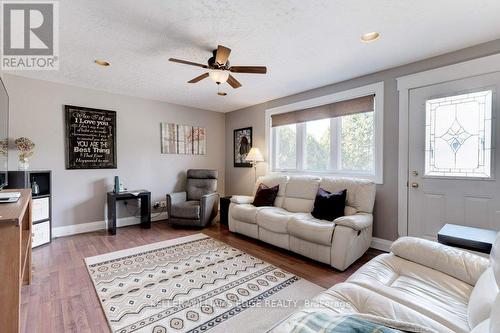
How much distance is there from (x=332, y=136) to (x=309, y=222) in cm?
157

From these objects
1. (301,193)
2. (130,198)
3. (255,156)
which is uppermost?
(255,156)

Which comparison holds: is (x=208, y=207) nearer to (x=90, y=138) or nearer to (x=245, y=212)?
(x=245, y=212)

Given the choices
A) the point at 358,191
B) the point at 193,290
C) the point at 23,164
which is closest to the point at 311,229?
the point at 358,191

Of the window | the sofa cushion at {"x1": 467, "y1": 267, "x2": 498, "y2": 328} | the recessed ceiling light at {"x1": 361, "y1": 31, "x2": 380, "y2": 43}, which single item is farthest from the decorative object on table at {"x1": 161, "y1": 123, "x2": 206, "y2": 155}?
the sofa cushion at {"x1": 467, "y1": 267, "x2": 498, "y2": 328}

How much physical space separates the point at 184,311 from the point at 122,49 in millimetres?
2639

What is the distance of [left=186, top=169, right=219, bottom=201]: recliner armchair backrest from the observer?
4528 millimetres

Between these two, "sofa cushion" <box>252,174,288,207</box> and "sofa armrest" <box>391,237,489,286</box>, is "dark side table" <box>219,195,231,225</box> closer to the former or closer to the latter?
"sofa cushion" <box>252,174,288,207</box>

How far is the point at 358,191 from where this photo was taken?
2.95m

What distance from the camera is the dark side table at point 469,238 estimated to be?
5.75 feet

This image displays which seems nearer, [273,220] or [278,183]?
[273,220]

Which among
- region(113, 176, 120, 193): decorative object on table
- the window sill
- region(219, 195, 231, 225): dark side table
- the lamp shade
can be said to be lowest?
region(219, 195, 231, 225): dark side table

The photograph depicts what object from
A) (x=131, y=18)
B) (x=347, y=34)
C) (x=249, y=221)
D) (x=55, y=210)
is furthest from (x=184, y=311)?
(x=55, y=210)

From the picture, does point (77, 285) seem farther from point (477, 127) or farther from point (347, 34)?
point (477, 127)

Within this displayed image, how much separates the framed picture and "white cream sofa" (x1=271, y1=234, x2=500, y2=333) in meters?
3.51
